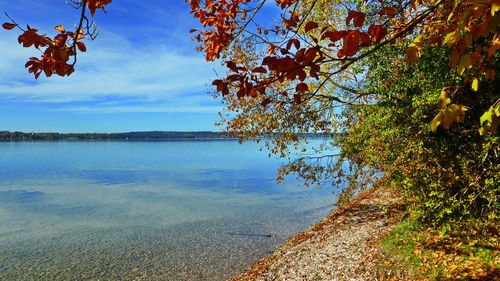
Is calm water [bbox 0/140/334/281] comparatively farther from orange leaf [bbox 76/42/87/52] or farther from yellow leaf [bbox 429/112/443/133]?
yellow leaf [bbox 429/112/443/133]

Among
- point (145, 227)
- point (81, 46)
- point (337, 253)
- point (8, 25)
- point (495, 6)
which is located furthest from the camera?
point (145, 227)

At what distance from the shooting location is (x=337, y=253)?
9422 millimetres

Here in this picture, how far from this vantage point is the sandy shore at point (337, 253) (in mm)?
8180

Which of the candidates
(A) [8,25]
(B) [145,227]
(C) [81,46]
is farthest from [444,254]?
(B) [145,227]

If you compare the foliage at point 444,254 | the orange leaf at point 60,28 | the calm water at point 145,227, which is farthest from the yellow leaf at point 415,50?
the calm water at point 145,227

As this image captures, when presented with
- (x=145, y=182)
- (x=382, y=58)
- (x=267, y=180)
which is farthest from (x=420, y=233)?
(x=145, y=182)

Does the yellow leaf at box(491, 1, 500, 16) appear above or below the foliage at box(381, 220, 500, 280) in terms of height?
above

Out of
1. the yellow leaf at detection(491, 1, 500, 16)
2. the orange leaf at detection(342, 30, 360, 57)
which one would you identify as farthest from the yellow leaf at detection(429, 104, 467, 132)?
the orange leaf at detection(342, 30, 360, 57)

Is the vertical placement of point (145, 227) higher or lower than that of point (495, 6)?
lower

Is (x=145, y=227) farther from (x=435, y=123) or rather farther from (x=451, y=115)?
(x=451, y=115)

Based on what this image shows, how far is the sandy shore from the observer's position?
8.18 m

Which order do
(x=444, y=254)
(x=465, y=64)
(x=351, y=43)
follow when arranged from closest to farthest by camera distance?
1. (x=351, y=43)
2. (x=465, y=64)
3. (x=444, y=254)

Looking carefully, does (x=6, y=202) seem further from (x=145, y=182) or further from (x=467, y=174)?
(x=467, y=174)

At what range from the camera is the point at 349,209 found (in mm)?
15641
